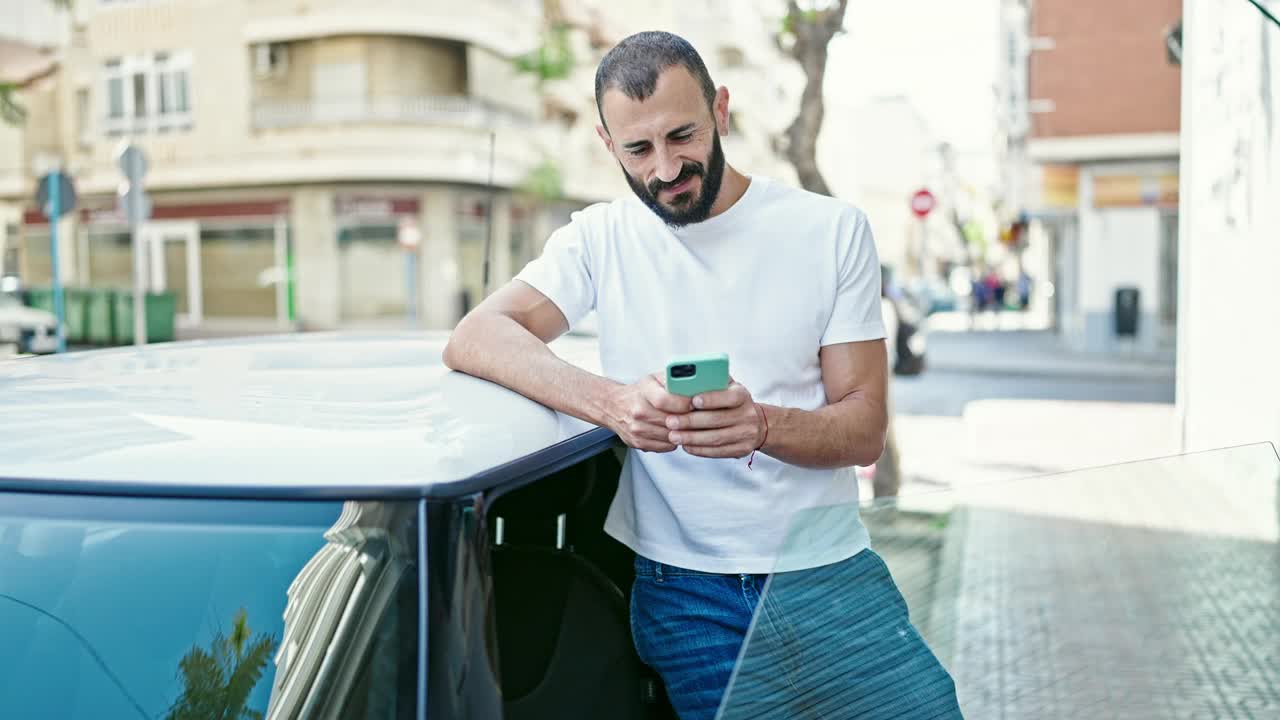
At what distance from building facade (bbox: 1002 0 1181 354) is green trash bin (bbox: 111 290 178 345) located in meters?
17.2

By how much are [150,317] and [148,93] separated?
11344mm

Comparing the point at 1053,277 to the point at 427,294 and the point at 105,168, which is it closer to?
the point at 427,294

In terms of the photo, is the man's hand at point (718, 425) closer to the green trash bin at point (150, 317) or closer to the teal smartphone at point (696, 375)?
the teal smartphone at point (696, 375)

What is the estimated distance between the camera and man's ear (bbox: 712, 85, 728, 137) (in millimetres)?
2195

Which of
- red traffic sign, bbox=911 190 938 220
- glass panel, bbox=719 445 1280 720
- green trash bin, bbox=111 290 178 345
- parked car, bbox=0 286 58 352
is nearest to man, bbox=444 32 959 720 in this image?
glass panel, bbox=719 445 1280 720

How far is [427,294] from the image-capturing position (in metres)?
32.0

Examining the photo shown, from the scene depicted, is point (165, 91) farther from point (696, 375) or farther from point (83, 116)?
point (696, 375)

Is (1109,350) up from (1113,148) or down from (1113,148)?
down

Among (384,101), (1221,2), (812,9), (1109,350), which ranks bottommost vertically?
(1109,350)

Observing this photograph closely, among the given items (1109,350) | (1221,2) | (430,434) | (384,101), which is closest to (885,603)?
(430,434)

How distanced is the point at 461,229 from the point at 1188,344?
29.5 meters

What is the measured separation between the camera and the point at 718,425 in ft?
5.84

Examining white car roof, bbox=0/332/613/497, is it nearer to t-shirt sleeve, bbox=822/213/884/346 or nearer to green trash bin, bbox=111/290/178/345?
t-shirt sleeve, bbox=822/213/884/346

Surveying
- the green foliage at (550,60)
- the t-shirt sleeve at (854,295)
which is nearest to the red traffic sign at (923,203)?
the green foliage at (550,60)
